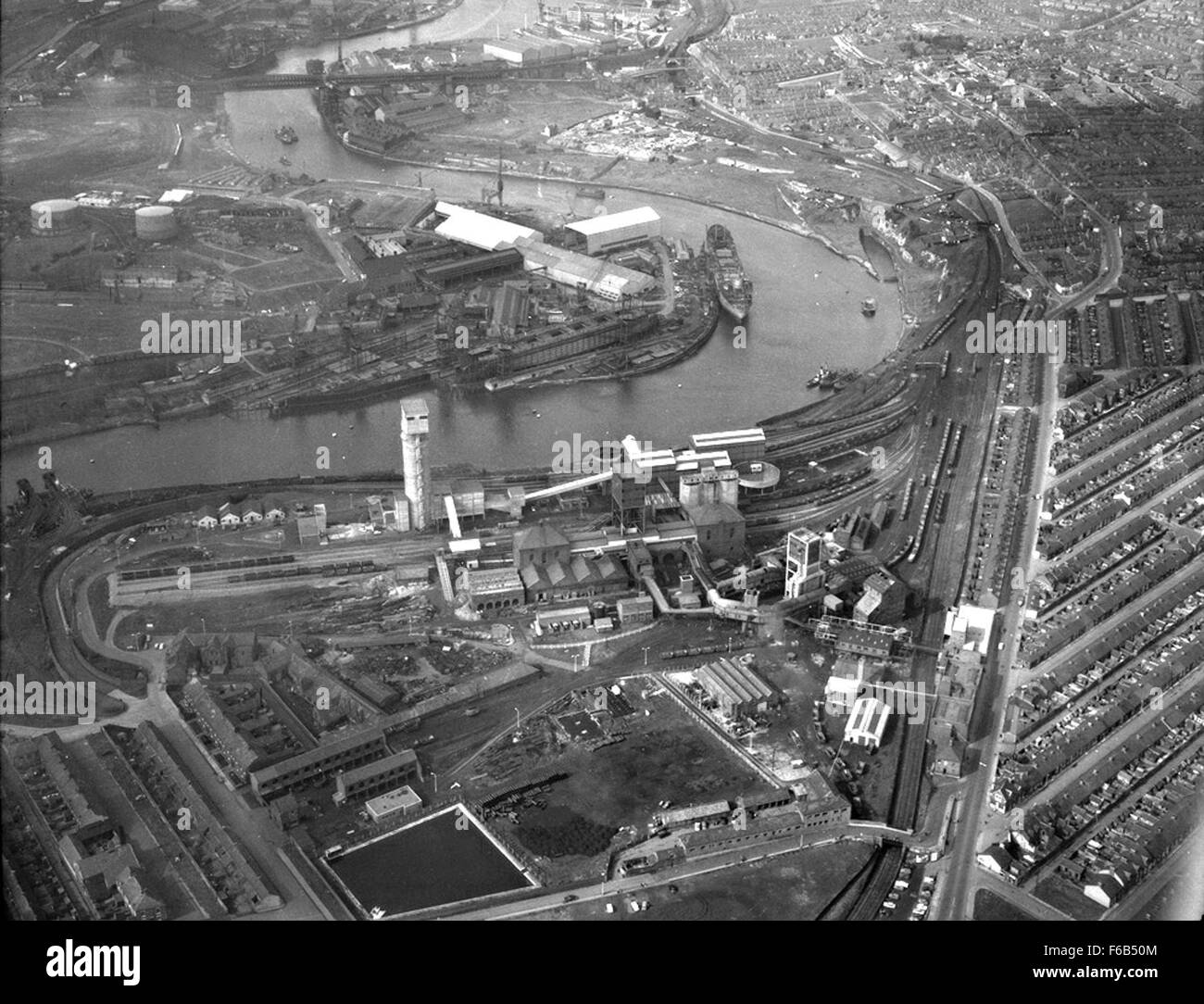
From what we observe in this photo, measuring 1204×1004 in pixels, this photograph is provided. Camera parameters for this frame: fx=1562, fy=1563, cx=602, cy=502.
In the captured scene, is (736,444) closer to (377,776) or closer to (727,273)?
(727,273)

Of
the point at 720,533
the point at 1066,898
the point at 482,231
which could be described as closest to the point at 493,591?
the point at 720,533

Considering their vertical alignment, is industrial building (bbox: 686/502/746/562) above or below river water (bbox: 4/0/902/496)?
above

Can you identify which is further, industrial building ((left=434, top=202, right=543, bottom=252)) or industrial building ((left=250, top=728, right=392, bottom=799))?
industrial building ((left=434, top=202, right=543, bottom=252))

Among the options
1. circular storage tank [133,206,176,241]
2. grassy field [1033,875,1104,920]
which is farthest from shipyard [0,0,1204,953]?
circular storage tank [133,206,176,241]

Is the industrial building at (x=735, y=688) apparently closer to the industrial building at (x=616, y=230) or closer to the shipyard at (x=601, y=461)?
the shipyard at (x=601, y=461)

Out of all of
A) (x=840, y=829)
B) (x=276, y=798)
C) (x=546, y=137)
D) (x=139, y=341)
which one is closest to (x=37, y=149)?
(x=139, y=341)

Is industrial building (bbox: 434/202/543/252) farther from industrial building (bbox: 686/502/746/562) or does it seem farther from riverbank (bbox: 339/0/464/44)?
industrial building (bbox: 686/502/746/562)
